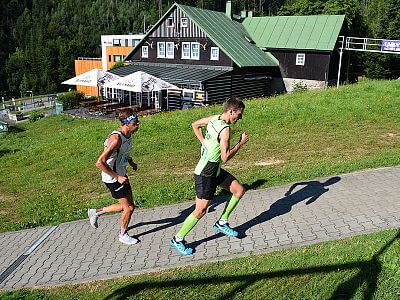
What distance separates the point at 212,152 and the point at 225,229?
1348 mm

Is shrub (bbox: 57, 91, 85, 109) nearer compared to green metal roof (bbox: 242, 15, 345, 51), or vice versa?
green metal roof (bbox: 242, 15, 345, 51)

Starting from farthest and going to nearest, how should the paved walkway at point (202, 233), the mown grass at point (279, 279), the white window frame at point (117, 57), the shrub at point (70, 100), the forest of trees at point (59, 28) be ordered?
the forest of trees at point (59, 28), the white window frame at point (117, 57), the shrub at point (70, 100), the paved walkway at point (202, 233), the mown grass at point (279, 279)

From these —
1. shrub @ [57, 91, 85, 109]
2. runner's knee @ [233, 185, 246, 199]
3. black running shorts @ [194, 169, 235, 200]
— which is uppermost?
black running shorts @ [194, 169, 235, 200]

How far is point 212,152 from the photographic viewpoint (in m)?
5.29

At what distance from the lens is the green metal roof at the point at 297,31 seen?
31766 mm

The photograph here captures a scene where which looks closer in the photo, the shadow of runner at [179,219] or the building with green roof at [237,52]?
the shadow of runner at [179,219]

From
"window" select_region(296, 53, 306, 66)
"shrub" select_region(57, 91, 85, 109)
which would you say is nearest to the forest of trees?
"window" select_region(296, 53, 306, 66)

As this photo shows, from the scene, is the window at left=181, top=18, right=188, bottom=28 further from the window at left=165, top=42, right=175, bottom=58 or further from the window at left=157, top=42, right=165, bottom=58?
the window at left=157, top=42, right=165, bottom=58

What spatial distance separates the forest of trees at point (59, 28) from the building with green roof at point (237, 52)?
35.5 m

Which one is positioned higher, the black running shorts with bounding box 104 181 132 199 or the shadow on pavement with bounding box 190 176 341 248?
the black running shorts with bounding box 104 181 132 199

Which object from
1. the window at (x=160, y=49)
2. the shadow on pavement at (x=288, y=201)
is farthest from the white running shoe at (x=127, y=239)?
the window at (x=160, y=49)

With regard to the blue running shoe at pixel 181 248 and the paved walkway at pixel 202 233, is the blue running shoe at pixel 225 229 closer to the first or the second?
the paved walkway at pixel 202 233

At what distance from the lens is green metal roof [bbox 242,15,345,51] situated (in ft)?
104

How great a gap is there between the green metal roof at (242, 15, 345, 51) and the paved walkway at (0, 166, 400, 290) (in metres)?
26.2
